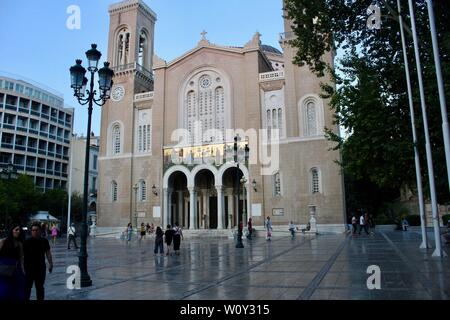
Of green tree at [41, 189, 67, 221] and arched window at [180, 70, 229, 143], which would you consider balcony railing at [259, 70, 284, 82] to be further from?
green tree at [41, 189, 67, 221]

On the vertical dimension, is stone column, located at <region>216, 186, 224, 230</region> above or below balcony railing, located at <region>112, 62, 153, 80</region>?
below

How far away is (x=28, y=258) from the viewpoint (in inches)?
265

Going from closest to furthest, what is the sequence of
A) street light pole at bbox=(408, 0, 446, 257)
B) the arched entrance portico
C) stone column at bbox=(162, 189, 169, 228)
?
street light pole at bbox=(408, 0, 446, 257) → the arched entrance portico → stone column at bbox=(162, 189, 169, 228)

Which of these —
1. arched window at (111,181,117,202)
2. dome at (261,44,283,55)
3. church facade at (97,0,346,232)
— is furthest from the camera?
dome at (261,44,283,55)

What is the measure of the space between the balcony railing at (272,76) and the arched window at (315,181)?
9.18 m

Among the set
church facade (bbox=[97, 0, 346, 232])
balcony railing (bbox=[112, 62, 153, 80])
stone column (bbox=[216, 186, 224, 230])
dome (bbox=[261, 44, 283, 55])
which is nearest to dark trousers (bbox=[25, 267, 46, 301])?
church facade (bbox=[97, 0, 346, 232])

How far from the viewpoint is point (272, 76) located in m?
36.9

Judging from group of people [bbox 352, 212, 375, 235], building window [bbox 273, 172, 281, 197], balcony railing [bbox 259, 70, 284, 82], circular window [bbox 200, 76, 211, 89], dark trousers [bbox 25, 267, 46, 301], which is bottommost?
dark trousers [bbox 25, 267, 46, 301]

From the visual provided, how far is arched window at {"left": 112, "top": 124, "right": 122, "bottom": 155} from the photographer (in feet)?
140

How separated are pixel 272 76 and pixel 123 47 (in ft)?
62.7

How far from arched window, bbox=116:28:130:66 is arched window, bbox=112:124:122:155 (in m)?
7.62

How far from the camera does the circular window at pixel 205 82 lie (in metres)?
40.2

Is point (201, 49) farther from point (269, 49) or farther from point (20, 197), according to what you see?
point (269, 49)

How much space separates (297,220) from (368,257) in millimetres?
20083
